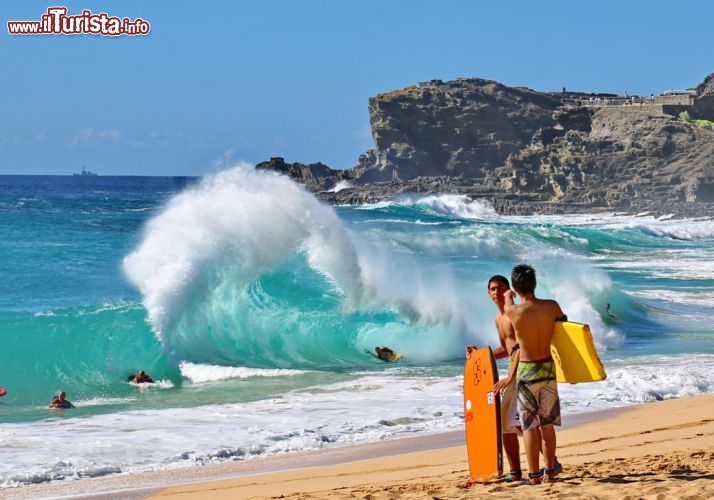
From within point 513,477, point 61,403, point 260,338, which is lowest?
point 513,477

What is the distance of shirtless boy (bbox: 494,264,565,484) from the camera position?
590cm

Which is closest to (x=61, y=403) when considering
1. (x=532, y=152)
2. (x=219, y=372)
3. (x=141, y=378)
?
(x=141, y=378)

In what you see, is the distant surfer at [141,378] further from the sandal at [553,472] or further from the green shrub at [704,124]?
the green shrub at [704,124]

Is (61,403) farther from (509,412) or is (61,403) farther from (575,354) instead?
(575,354)

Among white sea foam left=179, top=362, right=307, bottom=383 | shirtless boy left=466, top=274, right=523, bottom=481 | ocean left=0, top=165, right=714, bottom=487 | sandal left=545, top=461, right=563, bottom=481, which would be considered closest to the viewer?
sandal left=545, top=461, right=563, bottom=481

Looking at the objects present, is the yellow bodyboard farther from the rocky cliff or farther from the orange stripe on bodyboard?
the rocky cliff

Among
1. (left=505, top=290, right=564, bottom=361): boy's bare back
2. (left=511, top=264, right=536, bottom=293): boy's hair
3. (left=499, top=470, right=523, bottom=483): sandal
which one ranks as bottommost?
(left=499, top=470, right=523, bottom=483): sandal

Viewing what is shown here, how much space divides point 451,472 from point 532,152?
2730 inches

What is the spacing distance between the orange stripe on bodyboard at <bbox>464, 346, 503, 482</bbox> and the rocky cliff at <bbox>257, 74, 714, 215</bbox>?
180 feet

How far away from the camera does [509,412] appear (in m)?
6.27

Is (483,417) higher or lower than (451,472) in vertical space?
higher

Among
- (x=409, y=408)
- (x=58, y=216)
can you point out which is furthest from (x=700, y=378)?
(x=58, y=216)

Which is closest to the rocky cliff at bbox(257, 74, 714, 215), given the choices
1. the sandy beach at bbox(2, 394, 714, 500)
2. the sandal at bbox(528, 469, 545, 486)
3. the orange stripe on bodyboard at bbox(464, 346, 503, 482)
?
the sandy beach at bbox(2, 394, 714, 500)

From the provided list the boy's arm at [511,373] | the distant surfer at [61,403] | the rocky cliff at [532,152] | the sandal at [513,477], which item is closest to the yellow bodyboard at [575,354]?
the boy's arm at [511,373]
